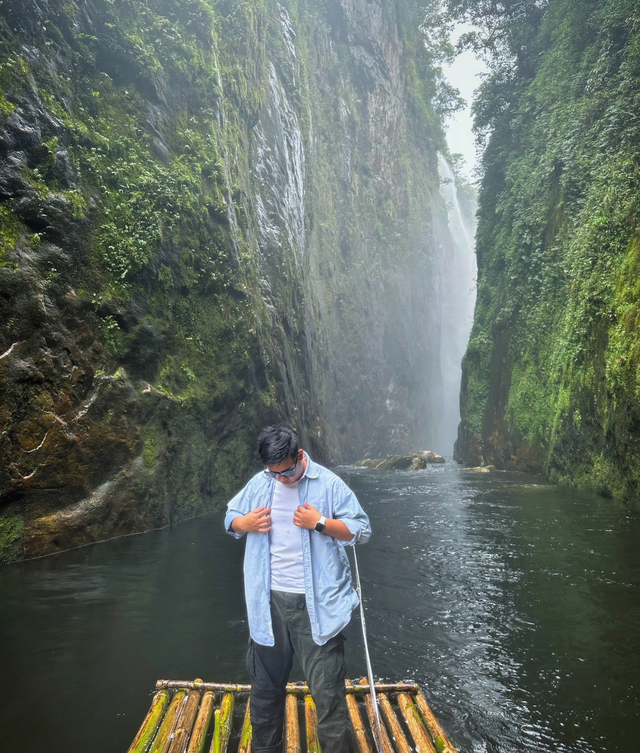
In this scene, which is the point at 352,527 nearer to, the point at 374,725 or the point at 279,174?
the point at 374,725

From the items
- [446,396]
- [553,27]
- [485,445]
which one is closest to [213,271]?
[485,445]

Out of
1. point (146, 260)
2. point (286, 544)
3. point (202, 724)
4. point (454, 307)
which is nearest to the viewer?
point (286, 544)

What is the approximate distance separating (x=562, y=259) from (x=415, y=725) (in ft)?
50.1

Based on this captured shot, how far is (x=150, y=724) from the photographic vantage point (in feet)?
10.6

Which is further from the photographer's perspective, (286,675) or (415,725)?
(415,725)

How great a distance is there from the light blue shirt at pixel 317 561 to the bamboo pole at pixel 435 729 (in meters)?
1.13

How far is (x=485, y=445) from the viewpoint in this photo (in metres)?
22.2


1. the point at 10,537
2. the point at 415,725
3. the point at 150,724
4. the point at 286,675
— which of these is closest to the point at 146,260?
the point at 10,537

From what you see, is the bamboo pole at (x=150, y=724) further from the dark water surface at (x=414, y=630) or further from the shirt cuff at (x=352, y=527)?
the shirt cuff at (x=352, y=527)

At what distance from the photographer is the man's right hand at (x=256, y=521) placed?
2719 millimetres

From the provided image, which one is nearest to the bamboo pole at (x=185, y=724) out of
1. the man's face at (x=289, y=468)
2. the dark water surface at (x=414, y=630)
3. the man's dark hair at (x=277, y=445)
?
the dark water surface at (x=414, y=630)

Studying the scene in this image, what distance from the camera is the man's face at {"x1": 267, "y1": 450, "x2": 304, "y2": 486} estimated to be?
2.71m

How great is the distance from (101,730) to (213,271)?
10920 millimetres

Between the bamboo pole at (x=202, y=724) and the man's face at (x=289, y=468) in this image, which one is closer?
the man's face at (x=289, y=468)
